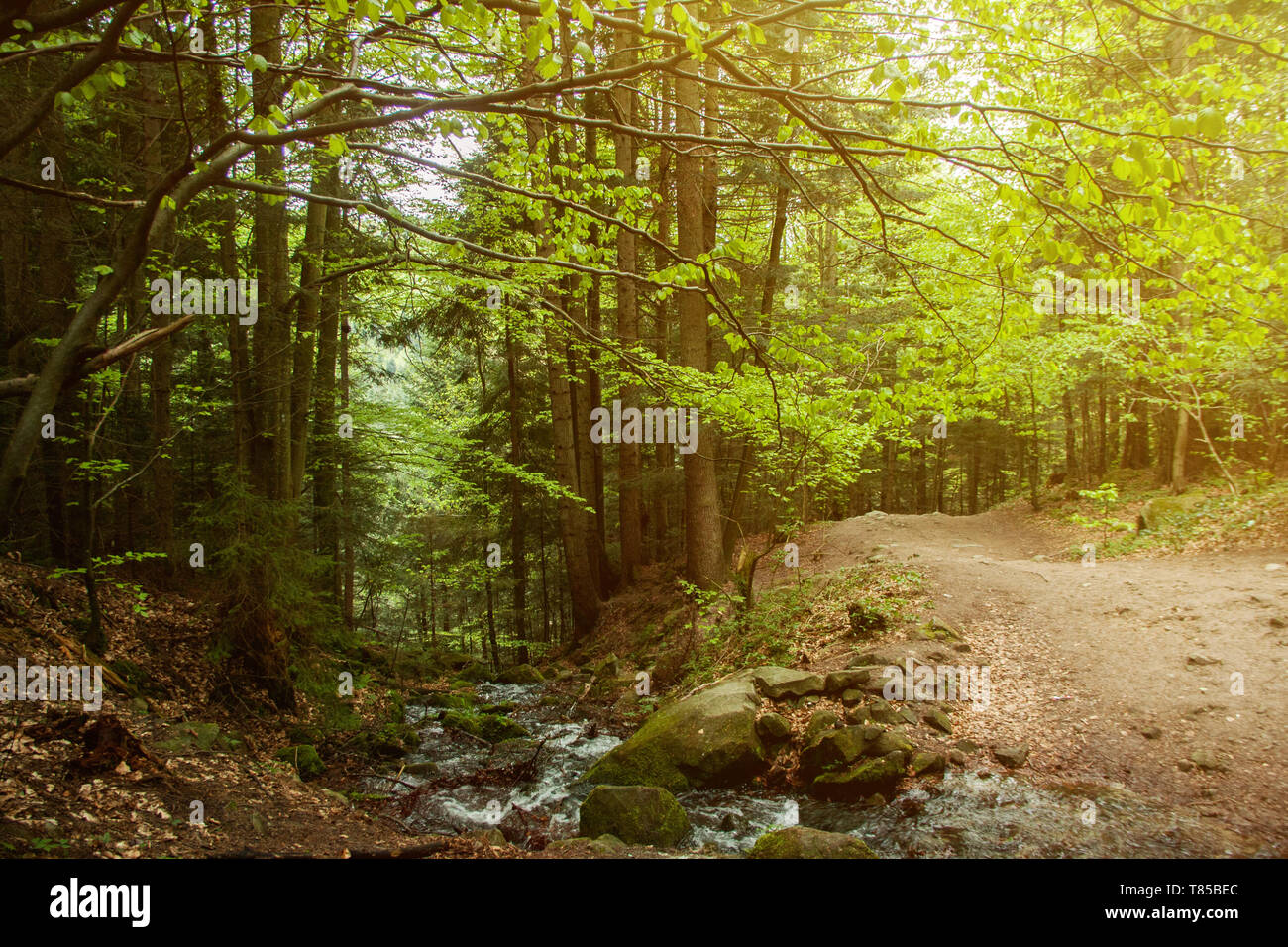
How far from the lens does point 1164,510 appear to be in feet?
47.9

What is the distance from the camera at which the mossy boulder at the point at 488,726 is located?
9234 mm

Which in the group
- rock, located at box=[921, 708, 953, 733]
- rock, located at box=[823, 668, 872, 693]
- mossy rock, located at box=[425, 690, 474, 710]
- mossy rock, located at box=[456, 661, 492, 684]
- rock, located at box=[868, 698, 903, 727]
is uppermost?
rock, located at box=[823, 668, 872, 693]

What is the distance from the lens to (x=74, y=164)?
9.24 meters

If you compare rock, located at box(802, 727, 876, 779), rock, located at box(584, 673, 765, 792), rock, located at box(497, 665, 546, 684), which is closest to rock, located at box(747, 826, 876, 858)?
rock, located at box(802, 727, 876, 779)

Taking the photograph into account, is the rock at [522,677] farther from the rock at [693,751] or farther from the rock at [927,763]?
the rock at [927,763]

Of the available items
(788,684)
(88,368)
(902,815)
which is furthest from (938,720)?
(88,368)

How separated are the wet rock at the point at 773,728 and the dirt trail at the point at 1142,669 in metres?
1.87

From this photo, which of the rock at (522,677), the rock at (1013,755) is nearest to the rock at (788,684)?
the rock at (1013,755)

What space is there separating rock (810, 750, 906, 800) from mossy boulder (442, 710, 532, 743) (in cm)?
468

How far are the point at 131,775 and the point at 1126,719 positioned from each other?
885cm

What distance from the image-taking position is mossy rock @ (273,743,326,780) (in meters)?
6.91

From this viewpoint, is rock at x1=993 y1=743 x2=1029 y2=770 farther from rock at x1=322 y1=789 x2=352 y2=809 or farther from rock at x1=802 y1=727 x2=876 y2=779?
rock at x1=322 y1=789 x2=352 y2=809
